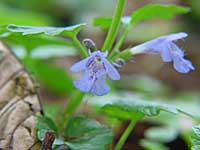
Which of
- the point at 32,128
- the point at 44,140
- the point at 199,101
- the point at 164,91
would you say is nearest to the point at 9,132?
the point at 32,128

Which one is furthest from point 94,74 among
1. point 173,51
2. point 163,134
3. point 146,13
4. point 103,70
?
point 163,134

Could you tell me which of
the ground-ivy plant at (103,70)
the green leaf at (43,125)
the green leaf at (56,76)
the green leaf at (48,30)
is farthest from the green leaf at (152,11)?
the green leaf at (56,76)

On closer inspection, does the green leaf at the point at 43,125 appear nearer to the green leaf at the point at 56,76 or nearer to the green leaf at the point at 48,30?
the green leaf at the point at 48,30

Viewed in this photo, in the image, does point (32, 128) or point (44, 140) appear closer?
point (44, 140)

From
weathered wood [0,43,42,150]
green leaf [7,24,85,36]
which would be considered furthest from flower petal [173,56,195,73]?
weathered wood [0,43,42,150]

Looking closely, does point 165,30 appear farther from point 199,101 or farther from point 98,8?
point 199,101

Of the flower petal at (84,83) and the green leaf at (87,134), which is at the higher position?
the flower petal at (84,83)
